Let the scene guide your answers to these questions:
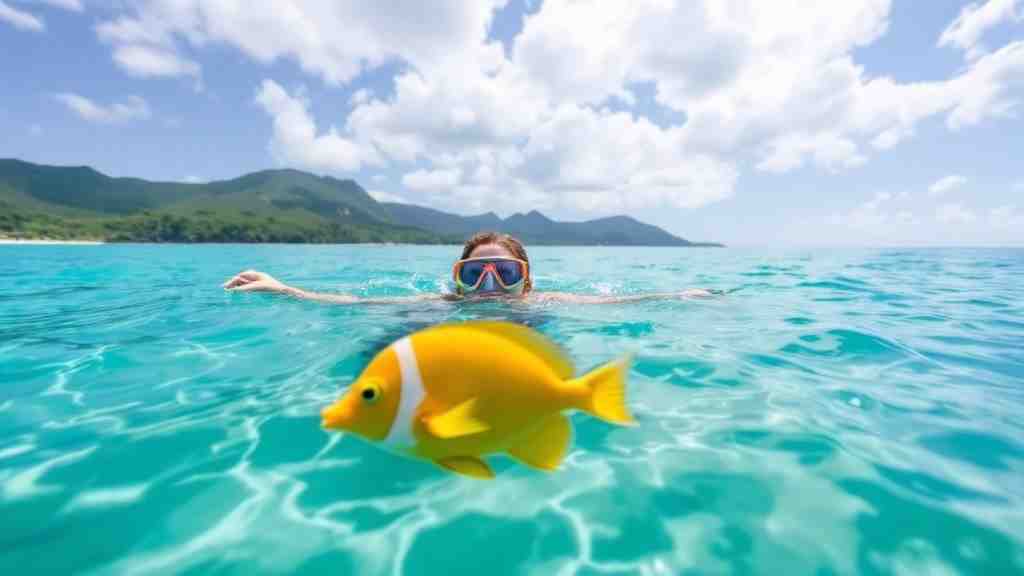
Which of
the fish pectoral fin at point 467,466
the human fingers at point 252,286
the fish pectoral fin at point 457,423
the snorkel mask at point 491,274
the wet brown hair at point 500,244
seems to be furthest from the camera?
the wet brown hair at point 500,244

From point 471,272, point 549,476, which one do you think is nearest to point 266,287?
point 471,272

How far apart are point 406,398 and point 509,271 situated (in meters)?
5.91

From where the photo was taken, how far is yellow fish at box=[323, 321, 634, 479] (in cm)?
175

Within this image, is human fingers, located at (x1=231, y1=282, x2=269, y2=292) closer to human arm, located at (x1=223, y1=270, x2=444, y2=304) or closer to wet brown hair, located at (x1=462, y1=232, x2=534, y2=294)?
human arm, located at (x1=223, y1=270, x2=444, y2=304)

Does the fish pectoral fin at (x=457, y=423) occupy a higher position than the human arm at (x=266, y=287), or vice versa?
the fish pectoral fin at (x=457, y=423)

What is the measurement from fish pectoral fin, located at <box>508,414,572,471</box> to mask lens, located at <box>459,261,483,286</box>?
5629 millimetres

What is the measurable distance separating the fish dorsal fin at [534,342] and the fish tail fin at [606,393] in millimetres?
122

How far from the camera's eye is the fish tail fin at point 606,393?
192cm

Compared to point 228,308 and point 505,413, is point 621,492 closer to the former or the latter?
point 505,413

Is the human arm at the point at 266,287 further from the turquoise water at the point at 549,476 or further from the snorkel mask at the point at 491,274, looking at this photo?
the turquoise water at the point at 549,476

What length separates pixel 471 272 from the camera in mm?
7668

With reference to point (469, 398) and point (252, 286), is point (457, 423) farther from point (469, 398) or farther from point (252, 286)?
point (252, 286)

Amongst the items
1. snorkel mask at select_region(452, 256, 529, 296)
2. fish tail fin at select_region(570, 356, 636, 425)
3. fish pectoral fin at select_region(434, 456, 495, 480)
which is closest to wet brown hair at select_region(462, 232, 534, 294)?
snorkel mask at select_region(452, 256, 529, 296)

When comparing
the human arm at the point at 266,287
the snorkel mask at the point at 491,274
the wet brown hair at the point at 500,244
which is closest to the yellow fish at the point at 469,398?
the snorkel mask at the point at 491,274
